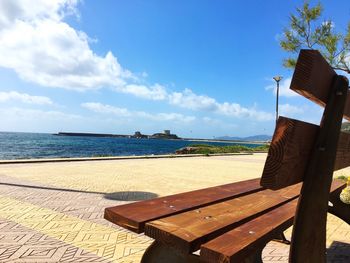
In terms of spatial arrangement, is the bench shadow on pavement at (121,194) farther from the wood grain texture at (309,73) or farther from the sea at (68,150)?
the sea at (68,150)

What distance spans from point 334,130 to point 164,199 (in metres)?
1.28

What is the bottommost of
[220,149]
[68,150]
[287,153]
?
[68,150]

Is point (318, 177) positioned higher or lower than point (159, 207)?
higher

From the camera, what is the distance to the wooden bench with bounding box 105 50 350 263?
4.99 feet

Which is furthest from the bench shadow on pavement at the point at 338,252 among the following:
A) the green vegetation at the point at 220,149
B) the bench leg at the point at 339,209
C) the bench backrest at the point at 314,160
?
the green vegetation at the point at 220,149

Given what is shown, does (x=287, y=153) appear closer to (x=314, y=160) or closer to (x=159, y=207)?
(x=314, y=160)

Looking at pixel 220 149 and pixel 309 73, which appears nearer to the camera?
pixel 309 73

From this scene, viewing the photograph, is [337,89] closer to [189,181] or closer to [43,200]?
[43,200]

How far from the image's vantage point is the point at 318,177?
171cm

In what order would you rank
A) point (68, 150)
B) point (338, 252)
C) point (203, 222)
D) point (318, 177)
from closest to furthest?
point (318, 177)
point (203, 222)
point (338, 252)
point (68, 150)

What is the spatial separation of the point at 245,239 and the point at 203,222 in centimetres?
30

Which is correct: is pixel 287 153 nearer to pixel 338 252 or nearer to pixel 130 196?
pixel 338 252

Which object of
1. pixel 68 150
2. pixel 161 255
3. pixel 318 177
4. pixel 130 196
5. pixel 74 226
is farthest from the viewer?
pixel 68 150

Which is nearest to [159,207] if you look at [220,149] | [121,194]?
[121,194]
